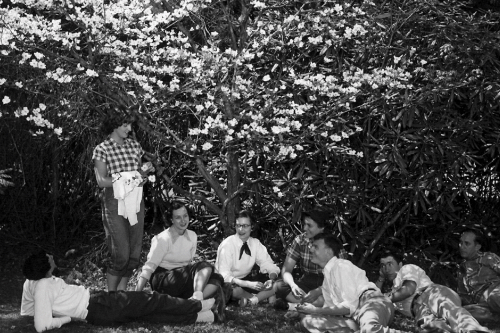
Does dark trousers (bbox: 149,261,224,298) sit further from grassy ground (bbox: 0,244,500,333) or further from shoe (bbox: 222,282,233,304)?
grassy ground (bbox: 0,244,500,333)

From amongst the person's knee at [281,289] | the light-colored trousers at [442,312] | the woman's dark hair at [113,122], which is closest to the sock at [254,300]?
the person's knee at [281,289]

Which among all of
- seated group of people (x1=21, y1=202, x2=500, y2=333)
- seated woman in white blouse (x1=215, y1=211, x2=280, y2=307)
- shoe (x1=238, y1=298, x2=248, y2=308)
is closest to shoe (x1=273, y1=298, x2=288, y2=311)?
seated group of people (x1=21, y1=202, x2=500, y2=333)

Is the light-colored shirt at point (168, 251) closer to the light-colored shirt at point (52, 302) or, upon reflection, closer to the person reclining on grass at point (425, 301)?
the light-colored shirt at point (52, 302)

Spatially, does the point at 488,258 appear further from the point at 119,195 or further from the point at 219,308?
the point at 119,195

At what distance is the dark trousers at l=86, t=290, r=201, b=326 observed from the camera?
505 centimetres

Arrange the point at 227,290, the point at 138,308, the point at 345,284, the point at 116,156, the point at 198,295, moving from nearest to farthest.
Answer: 1. the point at 345,284
2. the point at 138,308
3. the point at 198,295
4. the point at 116,156
5. the point at 227,290

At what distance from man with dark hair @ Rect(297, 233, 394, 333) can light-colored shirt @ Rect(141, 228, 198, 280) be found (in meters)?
1.12

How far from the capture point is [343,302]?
4941 mm

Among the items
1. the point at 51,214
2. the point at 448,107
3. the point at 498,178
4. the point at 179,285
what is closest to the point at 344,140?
the point at 448,107

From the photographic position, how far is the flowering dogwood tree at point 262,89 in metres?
5.71

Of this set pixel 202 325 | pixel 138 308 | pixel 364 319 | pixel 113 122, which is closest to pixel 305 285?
pixel 202 325

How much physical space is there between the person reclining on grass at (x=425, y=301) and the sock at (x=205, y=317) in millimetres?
1289

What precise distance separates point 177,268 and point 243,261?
0.55 metres

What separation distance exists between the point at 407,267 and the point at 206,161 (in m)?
2.14
